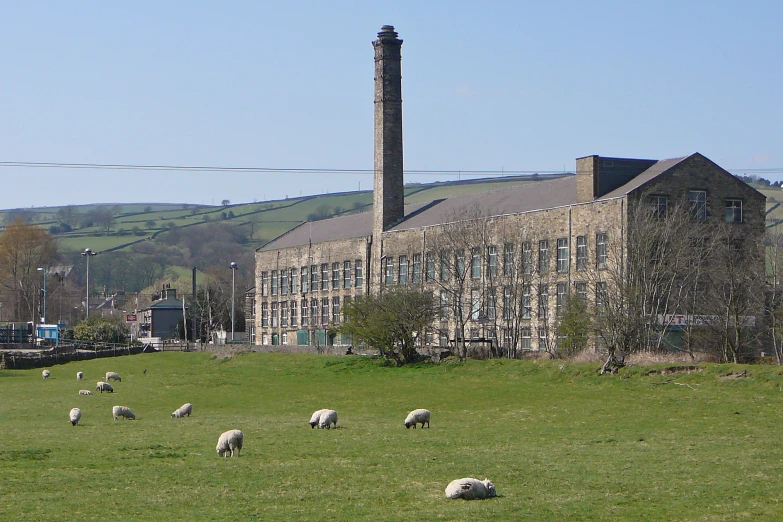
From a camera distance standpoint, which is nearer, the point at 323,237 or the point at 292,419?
the point at 292,419

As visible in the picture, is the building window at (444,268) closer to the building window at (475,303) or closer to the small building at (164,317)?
the building window at (475,303)

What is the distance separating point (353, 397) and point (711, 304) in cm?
2161

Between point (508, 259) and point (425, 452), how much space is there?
146 feet

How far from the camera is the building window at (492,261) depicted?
69.5m

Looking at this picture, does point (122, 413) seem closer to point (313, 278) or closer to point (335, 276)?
point (335, 276)

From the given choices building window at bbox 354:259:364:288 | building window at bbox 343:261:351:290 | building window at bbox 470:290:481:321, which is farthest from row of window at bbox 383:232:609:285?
building window at bbox 343:261:351:290

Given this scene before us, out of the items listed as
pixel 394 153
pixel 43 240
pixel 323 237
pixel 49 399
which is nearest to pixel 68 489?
pixel 49 399

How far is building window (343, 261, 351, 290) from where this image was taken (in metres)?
92.1

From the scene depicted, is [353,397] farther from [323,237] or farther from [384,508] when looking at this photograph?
[323,237]

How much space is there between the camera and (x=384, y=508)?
17922 millimetres

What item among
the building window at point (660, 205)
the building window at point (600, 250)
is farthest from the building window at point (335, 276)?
the building window at point (660, 205)

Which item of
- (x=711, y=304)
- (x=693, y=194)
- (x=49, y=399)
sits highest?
(x=693, y=194)

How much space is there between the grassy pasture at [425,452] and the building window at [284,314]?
5230 centimetres

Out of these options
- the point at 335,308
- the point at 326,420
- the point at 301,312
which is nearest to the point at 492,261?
the point at 335,308
